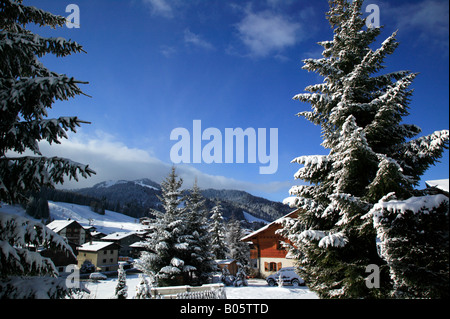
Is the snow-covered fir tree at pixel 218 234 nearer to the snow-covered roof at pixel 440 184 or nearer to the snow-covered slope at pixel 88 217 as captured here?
the snow-covered roof at pixel 440 184

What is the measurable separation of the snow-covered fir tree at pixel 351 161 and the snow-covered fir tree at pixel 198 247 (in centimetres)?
1583

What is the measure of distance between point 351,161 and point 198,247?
A: 1872 centimetres

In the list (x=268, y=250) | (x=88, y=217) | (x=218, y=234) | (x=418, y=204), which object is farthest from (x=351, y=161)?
(x=88, y=217)

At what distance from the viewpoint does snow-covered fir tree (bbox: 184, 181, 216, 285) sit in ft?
72.6

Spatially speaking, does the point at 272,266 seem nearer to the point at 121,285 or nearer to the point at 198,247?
the point at 198,247

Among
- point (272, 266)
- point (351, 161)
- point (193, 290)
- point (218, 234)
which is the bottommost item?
point (272, 266)

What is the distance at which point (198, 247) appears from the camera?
22.1m

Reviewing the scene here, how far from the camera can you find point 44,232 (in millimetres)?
4312

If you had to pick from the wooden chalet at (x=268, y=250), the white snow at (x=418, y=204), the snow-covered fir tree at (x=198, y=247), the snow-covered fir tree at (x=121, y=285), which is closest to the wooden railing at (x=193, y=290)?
the snow-covered fir tree at (x=121, y=285)

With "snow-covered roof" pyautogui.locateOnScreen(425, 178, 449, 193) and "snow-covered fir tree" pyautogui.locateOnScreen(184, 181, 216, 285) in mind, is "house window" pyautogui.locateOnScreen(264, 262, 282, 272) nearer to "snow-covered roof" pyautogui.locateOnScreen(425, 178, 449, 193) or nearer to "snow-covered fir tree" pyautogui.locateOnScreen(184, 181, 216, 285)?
"snow-covered fir tree" pyautogui.locateOnScreen(184, 181, 216, 285)

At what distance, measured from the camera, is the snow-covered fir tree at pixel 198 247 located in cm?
2214

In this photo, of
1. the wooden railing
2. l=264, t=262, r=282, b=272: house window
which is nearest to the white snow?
the wooden railing
